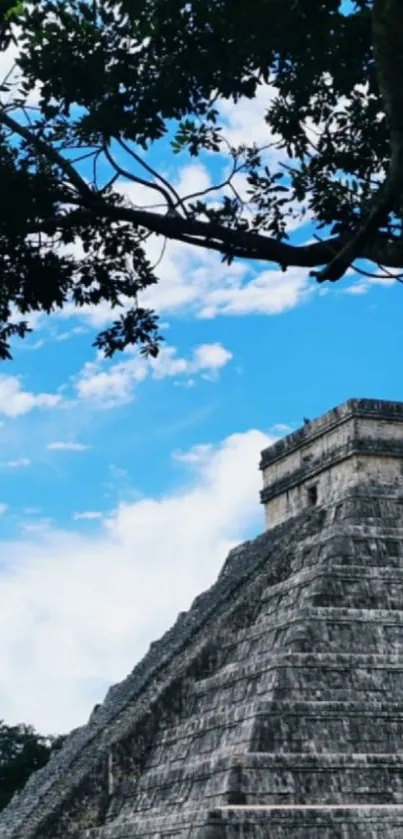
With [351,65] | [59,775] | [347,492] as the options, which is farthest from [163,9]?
[59,775]

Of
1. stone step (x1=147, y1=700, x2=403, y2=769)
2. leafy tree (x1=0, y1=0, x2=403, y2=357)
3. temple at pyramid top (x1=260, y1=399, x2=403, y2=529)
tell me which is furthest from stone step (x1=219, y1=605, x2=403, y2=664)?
leafy tree (x1=0, y1=0, x2=403, y2=357)

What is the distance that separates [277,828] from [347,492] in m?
7.27

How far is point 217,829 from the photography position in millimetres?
13742

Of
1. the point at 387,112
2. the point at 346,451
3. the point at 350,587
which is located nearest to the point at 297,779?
the point at 350,587

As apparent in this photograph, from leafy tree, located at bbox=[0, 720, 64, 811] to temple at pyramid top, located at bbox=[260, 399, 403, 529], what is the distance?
65.0ft

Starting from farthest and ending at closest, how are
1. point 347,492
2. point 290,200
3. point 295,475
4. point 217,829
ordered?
point 295,475
point 347,492
point 217,829
point 290,200

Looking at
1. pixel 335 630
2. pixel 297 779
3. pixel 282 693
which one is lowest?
pixel 297 779

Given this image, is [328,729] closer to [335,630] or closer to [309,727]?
[309,727]

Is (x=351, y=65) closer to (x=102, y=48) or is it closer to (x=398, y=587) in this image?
(x=102, y=48)

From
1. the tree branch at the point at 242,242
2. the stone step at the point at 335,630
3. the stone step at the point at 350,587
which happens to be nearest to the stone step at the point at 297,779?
the stone step at the point at 335,630

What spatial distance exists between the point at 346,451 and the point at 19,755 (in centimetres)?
2504

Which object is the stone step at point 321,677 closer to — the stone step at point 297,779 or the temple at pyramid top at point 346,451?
the stone step at point 297,779

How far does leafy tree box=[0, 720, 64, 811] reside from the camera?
4000 centimetres

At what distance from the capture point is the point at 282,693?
15906 millimetres
